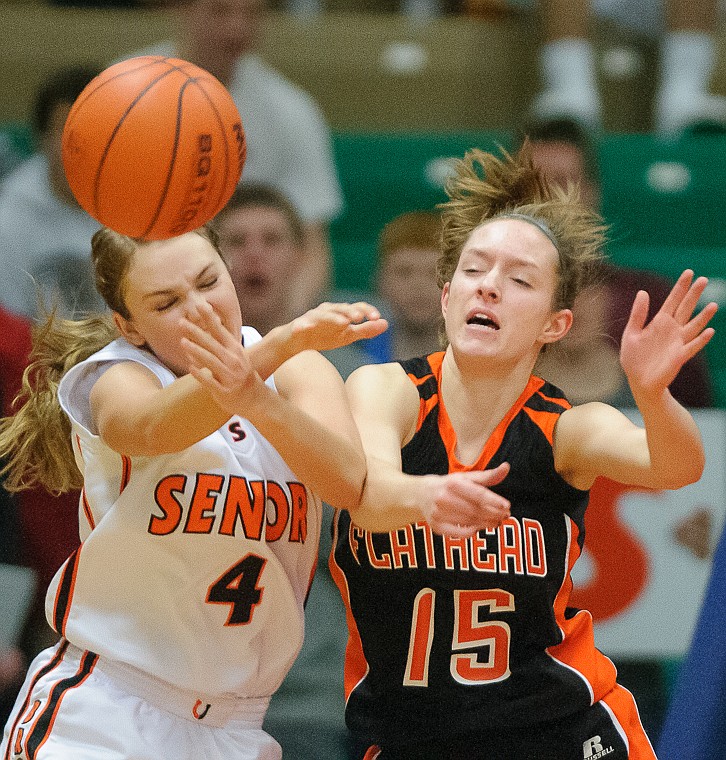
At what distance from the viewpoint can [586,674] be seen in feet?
9.68

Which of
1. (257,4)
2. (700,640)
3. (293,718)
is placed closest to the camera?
(700,640)

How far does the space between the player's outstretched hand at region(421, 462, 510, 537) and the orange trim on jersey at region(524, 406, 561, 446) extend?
19.7 inches

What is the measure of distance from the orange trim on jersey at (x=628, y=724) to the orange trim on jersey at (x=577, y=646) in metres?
0.03

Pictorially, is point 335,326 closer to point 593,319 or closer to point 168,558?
point 168,558

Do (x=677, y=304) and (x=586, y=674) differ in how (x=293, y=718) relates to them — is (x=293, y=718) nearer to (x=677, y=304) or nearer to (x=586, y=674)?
(x=586, y=674)

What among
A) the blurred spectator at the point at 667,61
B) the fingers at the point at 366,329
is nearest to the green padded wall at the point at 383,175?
the blurred spectator at the point at 667,61

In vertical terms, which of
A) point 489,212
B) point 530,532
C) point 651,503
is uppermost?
point 489,212

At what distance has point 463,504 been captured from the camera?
7.56 ft

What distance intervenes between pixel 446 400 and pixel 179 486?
622mm

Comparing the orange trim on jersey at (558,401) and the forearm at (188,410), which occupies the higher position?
the forearm at (188,410)

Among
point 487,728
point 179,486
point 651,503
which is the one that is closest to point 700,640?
point 651,503

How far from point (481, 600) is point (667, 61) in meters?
4.61

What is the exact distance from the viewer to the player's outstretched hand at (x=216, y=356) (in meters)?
2.40

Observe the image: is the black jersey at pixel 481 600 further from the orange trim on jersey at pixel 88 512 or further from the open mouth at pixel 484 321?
the orange trim on jersey at pixel 88 512
